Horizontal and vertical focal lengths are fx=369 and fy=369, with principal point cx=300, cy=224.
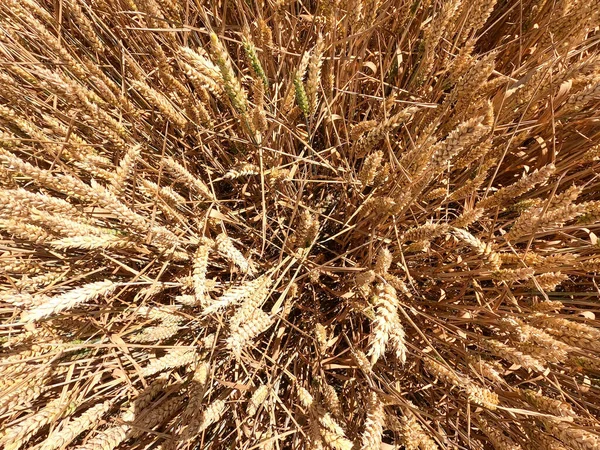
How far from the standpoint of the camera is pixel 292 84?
102cm

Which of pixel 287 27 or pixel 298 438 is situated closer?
pixel 298 438

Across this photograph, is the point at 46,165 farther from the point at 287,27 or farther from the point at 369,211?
the point at 369,211

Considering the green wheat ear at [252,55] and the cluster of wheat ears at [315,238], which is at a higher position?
the green wheat ear at [252,55]

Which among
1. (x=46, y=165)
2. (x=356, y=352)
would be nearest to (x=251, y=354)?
(x=356, y=352)

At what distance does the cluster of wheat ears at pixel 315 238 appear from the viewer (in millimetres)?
→ 877

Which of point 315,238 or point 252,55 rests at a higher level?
point 252,55

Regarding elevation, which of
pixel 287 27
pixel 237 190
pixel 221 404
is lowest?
pixel 221 404

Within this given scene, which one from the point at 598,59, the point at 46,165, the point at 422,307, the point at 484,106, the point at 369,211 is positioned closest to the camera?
the point at 598,59

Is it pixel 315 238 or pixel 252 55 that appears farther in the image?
pixel 315 238

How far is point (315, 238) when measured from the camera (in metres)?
1.15

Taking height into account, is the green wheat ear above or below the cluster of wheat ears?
above

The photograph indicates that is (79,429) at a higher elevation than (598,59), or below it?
below

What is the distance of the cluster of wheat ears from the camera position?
34.5 inches

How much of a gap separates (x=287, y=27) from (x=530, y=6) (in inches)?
35.0
